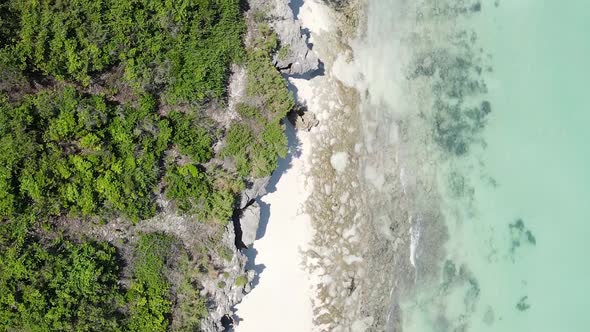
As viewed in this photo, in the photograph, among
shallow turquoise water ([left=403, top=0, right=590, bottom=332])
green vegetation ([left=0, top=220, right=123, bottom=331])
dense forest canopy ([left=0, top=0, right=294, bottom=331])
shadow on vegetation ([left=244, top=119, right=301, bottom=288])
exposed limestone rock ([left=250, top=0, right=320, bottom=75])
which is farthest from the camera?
shallow turquoise water ([left=403, top=0, right=590, bottom=332])

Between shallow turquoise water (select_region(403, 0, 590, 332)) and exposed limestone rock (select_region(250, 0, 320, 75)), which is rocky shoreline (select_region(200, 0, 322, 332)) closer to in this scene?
exposed limestone rock (select_region(250, 0, 320, 75))

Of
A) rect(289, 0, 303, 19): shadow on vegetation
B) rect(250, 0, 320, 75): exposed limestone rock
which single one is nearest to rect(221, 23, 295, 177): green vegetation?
rect(250, 0, 320, 75): exposed limestone rock

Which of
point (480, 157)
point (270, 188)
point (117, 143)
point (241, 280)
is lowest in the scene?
point (241, 280)

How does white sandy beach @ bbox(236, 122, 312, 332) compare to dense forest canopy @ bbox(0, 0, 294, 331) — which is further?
white sandy beach @ bbox(236, 122, 312, 332)

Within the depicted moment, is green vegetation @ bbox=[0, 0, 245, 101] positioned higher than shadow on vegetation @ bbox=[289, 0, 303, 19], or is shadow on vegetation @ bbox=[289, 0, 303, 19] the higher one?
shadow on vegetation @ bbox=[289, 0, 303, 19]

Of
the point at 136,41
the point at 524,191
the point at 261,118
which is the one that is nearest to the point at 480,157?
the point at 524,191

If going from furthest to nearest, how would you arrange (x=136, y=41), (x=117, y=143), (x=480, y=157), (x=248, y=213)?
1. (x=480, y=157)
2. (x=248, y=213)
3. (x=136, y=41)
4. (x=117, y=143)

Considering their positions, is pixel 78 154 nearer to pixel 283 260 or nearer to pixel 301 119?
pixel 301 119
